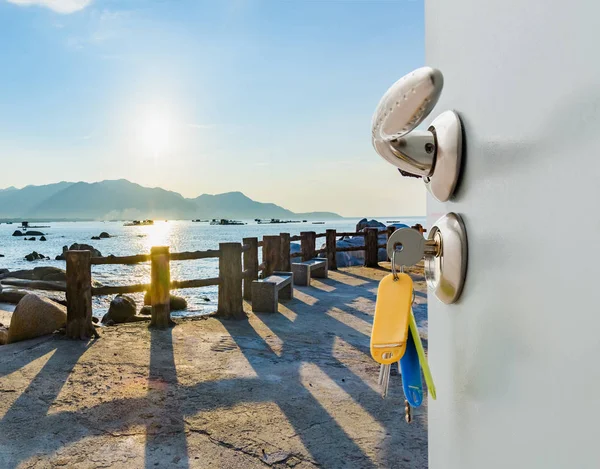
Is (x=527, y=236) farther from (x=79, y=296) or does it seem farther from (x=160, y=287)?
(x=160, y=287)

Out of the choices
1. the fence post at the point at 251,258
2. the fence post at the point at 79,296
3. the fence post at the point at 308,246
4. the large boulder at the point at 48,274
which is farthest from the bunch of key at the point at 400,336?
the large boulder at the point at 48,274

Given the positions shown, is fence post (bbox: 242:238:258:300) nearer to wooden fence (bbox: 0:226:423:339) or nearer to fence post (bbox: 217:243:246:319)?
wooden fence (bbox: 0:226:423:339)

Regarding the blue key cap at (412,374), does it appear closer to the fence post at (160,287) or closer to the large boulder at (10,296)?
the fence post at (160,287)

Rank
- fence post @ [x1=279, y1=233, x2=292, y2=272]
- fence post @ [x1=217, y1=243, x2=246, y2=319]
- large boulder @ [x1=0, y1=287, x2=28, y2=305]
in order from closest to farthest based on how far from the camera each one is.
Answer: fence post @ [x1=217, y1=243, x2=246, y2=319] < fence post @ [x1=279, y1=233, x2=292, y2=272] < large boulder @ [x1=0, y1=287, x2=28, y2=305]

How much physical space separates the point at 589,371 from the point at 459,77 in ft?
1.51

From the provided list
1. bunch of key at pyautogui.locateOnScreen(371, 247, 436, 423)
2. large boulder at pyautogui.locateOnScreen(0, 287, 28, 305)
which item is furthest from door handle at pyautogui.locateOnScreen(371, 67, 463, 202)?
large boulder at pyautogui.locateOnScreen(0, 287, 28, 305)

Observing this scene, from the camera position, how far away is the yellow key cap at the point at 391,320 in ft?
2.08

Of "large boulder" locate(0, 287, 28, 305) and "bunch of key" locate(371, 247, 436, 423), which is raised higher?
"bunch of key" locate(371, 247, 436, 423)

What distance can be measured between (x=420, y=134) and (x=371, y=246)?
36.7ft

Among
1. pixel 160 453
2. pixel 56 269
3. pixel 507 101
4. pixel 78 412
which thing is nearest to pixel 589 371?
pixel 507 101

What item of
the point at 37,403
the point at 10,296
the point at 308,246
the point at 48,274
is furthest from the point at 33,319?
the point at 48,274

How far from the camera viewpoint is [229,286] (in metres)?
6.09

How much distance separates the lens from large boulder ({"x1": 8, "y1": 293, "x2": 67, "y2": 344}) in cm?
498

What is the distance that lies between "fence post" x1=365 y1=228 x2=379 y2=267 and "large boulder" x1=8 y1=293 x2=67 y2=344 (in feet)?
26.0
